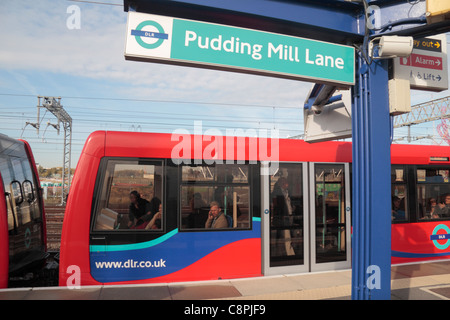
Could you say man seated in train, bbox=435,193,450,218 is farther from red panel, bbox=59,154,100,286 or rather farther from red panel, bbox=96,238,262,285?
red panel, bbox=59,154,100,286

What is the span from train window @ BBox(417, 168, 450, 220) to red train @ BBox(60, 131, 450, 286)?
0.31 m

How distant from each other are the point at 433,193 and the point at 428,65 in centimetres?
425

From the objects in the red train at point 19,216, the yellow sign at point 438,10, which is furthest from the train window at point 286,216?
the red train at point 19,216

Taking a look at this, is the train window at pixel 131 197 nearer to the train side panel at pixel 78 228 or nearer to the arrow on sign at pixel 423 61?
the train side panel at pixel 78 228

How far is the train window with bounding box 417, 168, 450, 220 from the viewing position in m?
6.79

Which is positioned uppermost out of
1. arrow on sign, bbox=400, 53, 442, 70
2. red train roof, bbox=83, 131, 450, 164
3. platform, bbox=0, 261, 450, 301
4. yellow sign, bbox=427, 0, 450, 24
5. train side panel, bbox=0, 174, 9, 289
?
yellow sign, bbox=427, 0, 450, 24

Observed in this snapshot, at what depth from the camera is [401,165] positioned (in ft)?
22.0

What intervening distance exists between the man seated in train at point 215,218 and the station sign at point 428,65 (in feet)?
11.1

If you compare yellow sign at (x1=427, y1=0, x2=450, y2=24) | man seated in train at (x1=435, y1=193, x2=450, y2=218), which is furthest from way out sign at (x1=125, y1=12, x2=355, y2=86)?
man seated in train at (x1=435, y1=193, x2=450, y2=218)

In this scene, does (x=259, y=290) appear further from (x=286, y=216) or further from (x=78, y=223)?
(x=78, y=223)

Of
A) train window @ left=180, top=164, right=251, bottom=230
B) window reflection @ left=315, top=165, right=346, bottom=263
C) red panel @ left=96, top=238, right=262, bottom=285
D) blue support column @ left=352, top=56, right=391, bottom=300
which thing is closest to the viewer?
blue support column @ left=352, top=56, right=391, bottom=300

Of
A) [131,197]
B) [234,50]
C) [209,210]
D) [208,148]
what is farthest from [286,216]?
[234,50]

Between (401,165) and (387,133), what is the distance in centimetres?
418

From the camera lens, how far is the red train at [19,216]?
4773 millimetres
